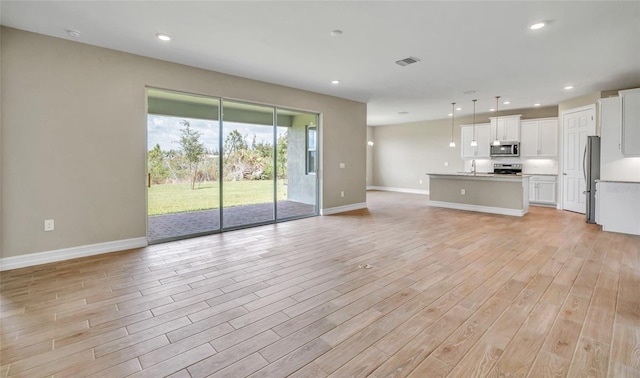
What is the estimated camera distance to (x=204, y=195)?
521cm

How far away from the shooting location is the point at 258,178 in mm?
5945

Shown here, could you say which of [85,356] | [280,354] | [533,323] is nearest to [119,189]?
[85,356]

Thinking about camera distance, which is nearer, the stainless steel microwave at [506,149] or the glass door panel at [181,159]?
the glass door panel at [181,159]

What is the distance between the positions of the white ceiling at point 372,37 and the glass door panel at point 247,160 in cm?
73

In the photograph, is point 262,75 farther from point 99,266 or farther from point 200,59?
point 99,266

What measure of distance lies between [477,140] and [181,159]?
8708 mm

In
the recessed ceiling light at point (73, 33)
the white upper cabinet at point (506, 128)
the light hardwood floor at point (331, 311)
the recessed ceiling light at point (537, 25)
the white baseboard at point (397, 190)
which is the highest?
the recessed ceiling light at point (73, 33)

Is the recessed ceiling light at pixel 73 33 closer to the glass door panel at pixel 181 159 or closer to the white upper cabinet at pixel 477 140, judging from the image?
the glass door panel at pixel 181 159

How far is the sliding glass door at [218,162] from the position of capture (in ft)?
15.5

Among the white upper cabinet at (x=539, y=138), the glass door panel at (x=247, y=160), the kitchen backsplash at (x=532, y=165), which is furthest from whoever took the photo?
the kitchen backsplash at (x=532, y=165)

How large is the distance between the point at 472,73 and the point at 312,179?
3920 millimetres

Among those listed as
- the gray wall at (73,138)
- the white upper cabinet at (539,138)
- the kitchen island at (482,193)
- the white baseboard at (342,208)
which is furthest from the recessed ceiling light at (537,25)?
the white upper cabinet at (539,138)

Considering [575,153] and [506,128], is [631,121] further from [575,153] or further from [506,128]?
[506,128]

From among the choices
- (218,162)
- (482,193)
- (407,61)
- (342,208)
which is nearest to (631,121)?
(482,193)
